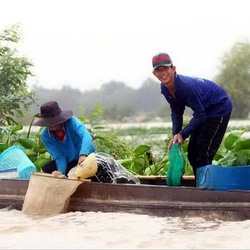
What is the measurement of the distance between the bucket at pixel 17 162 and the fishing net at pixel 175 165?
1.63 m

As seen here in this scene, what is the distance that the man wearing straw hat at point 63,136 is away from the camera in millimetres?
6949

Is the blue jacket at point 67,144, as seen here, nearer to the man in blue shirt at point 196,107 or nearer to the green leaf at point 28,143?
the man in blue shirt at point 196,107

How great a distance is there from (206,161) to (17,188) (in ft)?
5.81

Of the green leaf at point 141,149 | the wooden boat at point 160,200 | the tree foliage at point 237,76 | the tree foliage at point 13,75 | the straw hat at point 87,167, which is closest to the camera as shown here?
the wooden boat at point 160,200

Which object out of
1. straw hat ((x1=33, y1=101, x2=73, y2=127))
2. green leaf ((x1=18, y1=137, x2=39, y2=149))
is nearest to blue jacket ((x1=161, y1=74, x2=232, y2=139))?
straw hat ((x1=33, y1=101, x2=73, y2=127))

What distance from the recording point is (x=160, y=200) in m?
6.40

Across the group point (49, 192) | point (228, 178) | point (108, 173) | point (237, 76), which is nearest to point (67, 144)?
point (108, 173)

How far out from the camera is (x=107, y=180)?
6980mm

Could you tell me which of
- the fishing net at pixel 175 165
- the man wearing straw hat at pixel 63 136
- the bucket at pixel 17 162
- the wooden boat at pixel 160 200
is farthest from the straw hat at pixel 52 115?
the fishing net at pixel 175 165

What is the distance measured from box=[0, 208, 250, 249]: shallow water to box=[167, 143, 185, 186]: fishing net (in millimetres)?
468

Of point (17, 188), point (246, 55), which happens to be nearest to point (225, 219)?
point (17, 188)

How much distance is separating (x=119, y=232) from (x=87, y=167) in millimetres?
857

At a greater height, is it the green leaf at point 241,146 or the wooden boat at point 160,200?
the green leaf at point 241,146

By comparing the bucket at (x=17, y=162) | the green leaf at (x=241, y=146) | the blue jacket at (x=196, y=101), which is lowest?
the bucket at (x=17, y=162)
